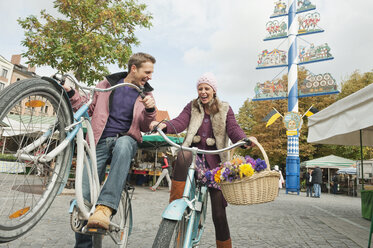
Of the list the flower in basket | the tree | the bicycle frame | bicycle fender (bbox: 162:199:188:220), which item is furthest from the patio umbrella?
the tree

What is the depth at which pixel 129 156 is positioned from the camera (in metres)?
2.40

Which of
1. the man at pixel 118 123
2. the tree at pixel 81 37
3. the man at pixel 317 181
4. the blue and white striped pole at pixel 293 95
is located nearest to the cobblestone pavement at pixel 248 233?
the man at pixel 118 123

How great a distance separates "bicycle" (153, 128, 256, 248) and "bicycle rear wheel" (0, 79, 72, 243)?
714 mm

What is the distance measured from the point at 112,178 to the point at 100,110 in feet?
2.03

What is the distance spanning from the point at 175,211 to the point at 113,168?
667 millimetres

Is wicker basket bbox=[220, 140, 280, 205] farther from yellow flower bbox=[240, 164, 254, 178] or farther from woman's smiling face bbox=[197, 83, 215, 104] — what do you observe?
woman's smiling face bbox=[197, 83, 215, 104]

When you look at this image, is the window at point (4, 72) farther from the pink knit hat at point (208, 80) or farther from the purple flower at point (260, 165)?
the purple flower at point (260, 165)

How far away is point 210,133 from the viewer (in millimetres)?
2838

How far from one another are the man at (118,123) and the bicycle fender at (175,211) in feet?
1.63

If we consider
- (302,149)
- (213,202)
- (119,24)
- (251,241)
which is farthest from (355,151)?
(213,202)

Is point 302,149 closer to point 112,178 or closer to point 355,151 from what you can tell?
point 355,151

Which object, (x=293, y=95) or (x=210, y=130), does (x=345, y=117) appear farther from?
(x=293, y=95)

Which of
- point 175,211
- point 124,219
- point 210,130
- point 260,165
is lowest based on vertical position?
point 124,219

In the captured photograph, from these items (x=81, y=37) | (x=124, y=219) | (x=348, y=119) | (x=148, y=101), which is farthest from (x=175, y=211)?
(x=81, y=37)
